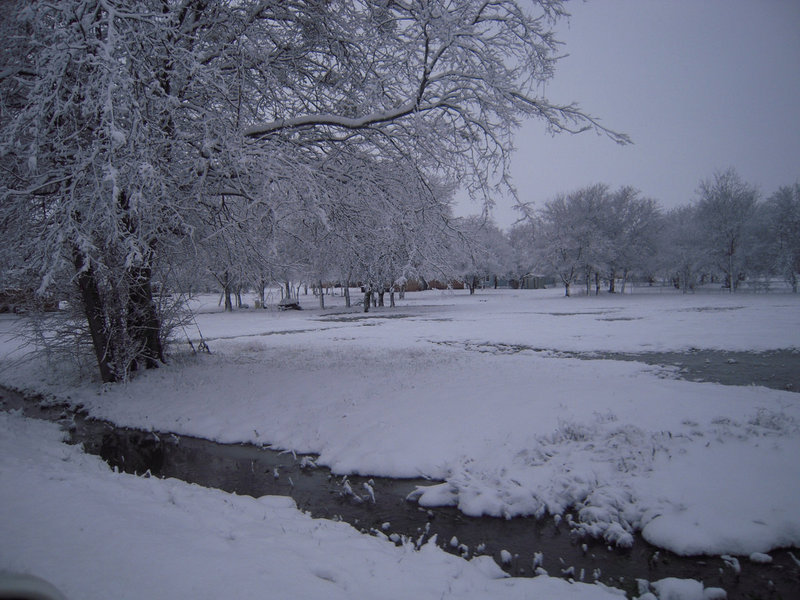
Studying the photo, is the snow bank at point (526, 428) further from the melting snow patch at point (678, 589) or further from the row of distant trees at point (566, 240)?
the row of distant trees at point (566, 240)

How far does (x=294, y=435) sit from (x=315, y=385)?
6.12ft

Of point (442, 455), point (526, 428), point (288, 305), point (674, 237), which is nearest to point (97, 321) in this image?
point (442, 455)

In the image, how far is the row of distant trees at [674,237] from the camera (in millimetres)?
38906

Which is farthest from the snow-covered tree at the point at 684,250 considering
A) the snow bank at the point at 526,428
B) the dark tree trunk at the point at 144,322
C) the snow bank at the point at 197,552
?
the snow bank at the point at 197,552

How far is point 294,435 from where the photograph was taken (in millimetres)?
7344

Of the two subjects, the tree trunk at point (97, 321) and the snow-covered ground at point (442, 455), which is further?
the tree trunk at point (97, 321)

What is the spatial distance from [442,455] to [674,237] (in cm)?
5465

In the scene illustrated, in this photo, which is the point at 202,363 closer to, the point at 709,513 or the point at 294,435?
the point at 294,435

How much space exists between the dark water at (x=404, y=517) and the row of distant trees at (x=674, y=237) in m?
34.4

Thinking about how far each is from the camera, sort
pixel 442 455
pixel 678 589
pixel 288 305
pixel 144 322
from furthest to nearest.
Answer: pixel 288 305, pixel 144 322, pixel 442 455, pixel 678 589

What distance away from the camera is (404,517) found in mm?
4879

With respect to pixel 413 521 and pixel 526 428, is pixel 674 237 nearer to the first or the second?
pixel 526 428

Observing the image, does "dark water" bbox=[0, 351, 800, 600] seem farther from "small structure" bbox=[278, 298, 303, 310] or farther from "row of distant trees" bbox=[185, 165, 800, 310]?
"small structure" bbox=[278, 298, 303, 310]

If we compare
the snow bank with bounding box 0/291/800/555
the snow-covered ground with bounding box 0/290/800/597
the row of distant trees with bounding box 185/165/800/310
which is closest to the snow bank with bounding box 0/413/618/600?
the snow-covered ground with bounding box 0/290/800/597
